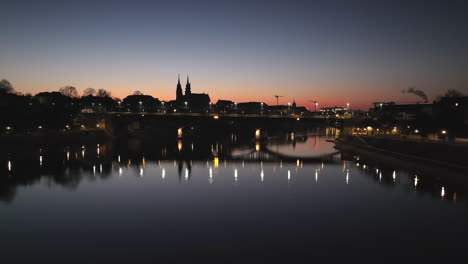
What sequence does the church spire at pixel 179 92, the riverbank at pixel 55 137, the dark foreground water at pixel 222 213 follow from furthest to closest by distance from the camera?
the church spire at pixel 179 92, the riverbank at pixel 55 137, the dark foreground water at pixel 222 213

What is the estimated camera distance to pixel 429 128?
55.9 m

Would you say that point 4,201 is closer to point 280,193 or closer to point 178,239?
point 178,239

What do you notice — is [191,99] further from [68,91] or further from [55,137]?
[55,137]

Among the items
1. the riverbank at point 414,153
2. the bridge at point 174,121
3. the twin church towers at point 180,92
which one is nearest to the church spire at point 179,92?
the twin church towers at point 180,92

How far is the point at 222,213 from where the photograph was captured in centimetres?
2461

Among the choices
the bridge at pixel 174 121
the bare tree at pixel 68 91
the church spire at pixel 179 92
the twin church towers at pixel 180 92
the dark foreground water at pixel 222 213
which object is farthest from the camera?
the twin church towers at pixel 180 92

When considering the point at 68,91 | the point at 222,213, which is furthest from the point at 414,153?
the point at 68,91

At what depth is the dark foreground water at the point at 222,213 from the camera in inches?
707

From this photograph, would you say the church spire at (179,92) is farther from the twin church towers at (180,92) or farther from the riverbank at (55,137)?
the riverbank at (55,137)

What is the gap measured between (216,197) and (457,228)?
54.7 feet

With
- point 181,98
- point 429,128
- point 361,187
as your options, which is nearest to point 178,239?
point 361,187

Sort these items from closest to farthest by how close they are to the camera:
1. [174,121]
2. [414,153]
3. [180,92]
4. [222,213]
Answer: [222,213], [414,153], [174,121], [180,92]

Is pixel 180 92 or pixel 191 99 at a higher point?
pixel 180 92

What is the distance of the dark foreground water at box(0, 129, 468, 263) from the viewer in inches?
707
